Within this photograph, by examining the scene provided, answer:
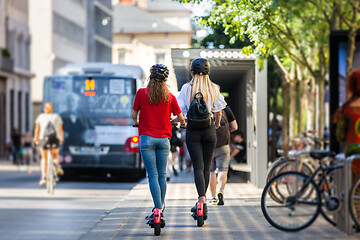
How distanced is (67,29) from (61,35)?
3219mm

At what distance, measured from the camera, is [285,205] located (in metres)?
10.3

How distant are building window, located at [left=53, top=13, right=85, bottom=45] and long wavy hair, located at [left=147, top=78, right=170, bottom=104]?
216 feet

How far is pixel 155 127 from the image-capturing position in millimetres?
10672

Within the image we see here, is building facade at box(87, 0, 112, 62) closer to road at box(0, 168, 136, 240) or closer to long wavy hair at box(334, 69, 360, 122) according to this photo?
road at box(0, 168, 136, 240)

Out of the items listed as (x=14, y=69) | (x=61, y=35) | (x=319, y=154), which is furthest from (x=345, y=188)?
(x=61, y=35)

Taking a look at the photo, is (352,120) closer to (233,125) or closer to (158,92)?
(158,92)

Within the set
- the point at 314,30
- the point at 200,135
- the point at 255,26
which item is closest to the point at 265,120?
the point at 255,26

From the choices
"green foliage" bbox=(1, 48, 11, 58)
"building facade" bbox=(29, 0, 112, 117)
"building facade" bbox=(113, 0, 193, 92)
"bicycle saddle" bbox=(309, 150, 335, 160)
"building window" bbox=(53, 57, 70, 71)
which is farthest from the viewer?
"building facade" bbox=(113, 0, 193, 92)

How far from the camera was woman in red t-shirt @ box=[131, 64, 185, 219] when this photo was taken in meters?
10.6

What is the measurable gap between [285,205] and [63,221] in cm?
499

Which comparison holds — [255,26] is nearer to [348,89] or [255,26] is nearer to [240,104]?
A: [240,104]

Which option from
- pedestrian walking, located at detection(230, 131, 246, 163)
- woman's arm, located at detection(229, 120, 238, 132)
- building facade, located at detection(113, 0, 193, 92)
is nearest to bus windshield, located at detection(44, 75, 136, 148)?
pedestrian walking, located at detection(230, 131, 246, 163)

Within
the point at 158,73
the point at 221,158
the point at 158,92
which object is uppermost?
the point at 158,73

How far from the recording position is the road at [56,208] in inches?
505
